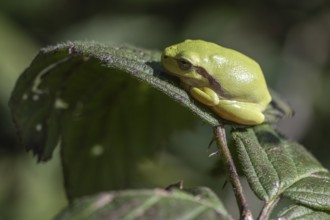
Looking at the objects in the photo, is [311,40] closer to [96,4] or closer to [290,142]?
[96,4]

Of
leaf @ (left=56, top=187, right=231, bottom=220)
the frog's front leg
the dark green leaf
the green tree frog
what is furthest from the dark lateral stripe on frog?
leaf @ (left=56, top=187, right=231, bottom=220)

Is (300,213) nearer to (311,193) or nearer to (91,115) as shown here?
(311,193)

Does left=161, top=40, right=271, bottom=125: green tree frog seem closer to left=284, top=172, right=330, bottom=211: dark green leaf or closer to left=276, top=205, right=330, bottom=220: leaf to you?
left=284, top=172, right=330, bottom=211: dark green leaf

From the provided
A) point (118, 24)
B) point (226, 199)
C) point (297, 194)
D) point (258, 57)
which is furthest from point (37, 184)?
point (297, 194)

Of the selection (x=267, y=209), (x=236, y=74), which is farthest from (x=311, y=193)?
(x=236, y=74)

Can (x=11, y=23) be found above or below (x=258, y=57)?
above

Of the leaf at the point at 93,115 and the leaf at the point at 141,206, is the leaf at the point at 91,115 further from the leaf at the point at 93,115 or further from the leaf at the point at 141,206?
the leaf at the point at 141,206
